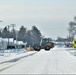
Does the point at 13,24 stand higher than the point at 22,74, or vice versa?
the point at 13,24

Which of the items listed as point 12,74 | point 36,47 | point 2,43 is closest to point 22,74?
point 12,74

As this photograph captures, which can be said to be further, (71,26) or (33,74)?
(71,26)

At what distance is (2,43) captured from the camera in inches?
4705

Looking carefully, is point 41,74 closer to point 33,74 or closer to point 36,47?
point 33,74

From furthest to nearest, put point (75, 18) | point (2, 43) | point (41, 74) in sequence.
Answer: point (75, 18) < point (2, 43) < point (41, 74)

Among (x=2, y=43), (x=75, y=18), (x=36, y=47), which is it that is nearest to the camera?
(x=36, y=47)

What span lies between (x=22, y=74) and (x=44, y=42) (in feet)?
260

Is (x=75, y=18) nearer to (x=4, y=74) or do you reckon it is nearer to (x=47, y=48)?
(x=47, y=48)

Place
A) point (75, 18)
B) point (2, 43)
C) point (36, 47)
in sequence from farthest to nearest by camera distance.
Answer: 1. point (75, 18)
2. point (2, 43)
3. point (36, 47)

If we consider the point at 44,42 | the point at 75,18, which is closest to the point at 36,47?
the point at 44,42

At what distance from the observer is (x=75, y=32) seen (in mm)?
174625

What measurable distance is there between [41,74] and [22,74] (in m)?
1.08

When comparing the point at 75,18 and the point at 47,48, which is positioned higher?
the point at 75,18

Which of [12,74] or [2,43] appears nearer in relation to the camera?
[12,74]
